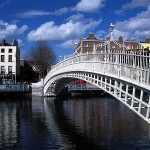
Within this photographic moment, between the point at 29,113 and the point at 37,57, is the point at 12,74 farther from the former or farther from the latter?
the point at 29,113

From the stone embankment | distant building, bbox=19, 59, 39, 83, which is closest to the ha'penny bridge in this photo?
the stone embankment

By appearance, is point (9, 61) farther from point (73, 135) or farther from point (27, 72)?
point (73, 135)

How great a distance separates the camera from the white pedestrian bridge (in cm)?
1878

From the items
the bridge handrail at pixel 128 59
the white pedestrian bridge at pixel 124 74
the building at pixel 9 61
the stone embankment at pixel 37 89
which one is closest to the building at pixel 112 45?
the bridge handrail at pixel 128 59

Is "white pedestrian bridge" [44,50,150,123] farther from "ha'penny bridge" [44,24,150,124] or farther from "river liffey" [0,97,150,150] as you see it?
"river liffey" [0,97,150,150]

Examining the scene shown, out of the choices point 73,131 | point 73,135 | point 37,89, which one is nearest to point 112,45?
point 73,131

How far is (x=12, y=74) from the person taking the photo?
259ft

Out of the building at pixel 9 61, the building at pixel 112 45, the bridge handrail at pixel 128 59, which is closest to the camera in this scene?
the bridge handrail at pixel 128 59

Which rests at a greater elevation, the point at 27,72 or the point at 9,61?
the point at 9,61

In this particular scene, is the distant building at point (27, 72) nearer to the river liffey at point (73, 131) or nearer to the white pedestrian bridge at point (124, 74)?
the river liffey at point (73, 131)

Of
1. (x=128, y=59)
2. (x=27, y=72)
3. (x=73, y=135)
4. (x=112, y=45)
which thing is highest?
(x=27, y=72)

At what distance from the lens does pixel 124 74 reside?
21203 mm

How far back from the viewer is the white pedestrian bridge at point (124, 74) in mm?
18781

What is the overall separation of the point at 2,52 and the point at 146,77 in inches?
2525
